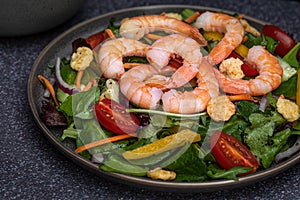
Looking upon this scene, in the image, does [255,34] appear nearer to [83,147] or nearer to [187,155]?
[187,155]

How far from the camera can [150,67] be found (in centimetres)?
236

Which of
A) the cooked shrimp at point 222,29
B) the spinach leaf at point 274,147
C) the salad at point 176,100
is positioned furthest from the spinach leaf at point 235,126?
the cooked shrimp at point 222,29

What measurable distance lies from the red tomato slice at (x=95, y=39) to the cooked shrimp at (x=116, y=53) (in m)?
0.13

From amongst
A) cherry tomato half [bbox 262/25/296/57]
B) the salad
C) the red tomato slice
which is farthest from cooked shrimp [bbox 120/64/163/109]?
cherry tomato half [bbox 262/25/296/57]

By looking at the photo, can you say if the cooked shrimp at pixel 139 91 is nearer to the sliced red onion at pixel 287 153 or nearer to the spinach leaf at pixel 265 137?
the spinach leaf at pixel 265 137

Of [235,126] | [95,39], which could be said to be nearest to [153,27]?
[95,39]

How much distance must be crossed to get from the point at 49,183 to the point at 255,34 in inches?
48.0

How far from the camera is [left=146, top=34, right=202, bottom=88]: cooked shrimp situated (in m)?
2.27

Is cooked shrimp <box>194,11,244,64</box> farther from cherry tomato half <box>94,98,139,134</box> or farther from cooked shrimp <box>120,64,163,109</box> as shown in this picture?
cherry tomato half <box>94,98,139,134</box>

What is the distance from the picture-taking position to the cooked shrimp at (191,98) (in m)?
2.16

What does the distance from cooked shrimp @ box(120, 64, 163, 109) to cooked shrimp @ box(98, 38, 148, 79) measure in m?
0.07

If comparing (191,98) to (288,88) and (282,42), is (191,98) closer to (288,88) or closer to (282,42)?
(288,88)

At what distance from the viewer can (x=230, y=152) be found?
2064 millimetres

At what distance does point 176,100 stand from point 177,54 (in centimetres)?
29
